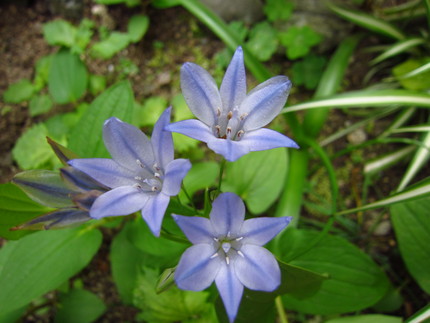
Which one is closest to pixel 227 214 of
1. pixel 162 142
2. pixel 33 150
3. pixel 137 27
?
pixel 162 142

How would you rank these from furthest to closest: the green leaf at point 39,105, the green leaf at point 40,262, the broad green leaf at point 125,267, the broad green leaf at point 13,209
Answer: the green leaf at point 39,105, the broad green leaf at point 125,267, the green leaf at point 40,262, the broad green leaf at point 13,209

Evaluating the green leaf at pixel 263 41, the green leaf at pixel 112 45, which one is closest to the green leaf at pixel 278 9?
the green leaf at pixel 263 41

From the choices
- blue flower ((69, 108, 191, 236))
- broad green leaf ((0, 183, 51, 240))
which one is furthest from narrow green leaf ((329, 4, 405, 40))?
broad green leaf ((0, 183, 51, 240))

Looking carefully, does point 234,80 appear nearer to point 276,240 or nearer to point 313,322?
point 276,240

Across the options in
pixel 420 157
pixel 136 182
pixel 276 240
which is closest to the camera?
pixel 136 182

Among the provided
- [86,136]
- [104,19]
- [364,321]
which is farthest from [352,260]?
[104,19]

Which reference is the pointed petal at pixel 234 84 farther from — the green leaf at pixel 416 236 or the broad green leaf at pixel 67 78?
the broad green leaf at pixel 67 78

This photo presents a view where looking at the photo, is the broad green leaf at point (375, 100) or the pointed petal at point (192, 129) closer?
the pointed petal at point (192, 129)
